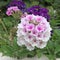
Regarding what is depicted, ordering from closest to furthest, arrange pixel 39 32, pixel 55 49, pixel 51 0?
pixel 39 32, pixel 55 49, pixel 51 0

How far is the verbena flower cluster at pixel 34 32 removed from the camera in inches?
89.2

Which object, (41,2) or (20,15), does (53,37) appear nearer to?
(20,15)

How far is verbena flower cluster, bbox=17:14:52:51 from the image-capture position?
2.27 m

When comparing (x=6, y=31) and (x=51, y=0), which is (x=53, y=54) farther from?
(x=51, y=0)

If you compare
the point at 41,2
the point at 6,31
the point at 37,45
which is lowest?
the point at 41,2

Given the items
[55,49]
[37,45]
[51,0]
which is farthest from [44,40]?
[51,0]

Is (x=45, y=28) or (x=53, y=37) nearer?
(x=45, y=28)

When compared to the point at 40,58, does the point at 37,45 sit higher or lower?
higher

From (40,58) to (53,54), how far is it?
0.12 metres

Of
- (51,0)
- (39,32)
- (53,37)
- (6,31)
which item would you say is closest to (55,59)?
(53,37)

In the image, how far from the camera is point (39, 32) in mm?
Answer: 2264

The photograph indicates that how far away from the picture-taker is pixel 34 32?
2271 millimetres

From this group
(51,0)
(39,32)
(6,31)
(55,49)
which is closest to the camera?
(39,32)

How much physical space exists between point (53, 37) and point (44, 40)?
14.6 inches
